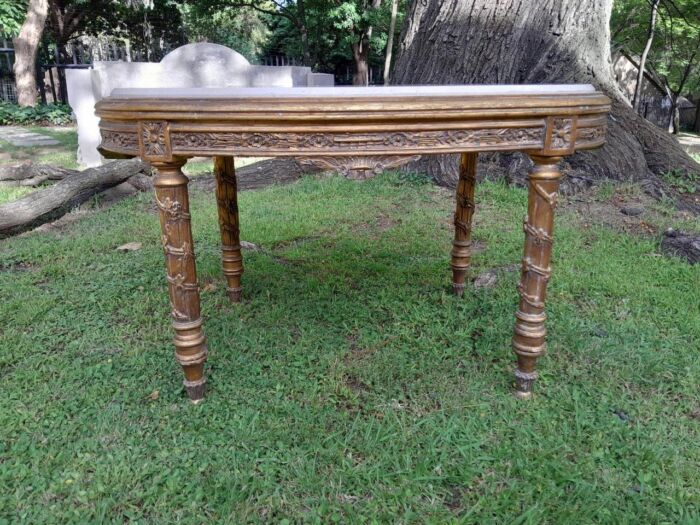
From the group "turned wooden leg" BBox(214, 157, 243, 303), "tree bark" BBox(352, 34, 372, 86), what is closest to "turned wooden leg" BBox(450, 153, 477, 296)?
"turned wooden leg" BBox(214, 157, 243, 303)

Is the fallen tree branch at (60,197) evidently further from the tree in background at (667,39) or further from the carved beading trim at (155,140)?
the tree in background at (667,39)

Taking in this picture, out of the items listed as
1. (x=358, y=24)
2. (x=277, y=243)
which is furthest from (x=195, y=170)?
(x=358, y=24)

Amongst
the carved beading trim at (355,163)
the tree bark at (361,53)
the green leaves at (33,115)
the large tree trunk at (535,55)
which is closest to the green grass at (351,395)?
the carved beading trim at (355,163)

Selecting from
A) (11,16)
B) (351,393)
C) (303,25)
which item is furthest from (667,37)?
(351,393)

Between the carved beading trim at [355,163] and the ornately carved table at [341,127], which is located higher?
the ornately carved table at [341,127]

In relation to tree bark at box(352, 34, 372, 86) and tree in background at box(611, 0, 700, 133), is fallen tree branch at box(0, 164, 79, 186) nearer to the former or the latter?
tree in background at box(611, 0, 700, 133)

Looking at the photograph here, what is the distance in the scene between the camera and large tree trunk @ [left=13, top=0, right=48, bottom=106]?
487 inches

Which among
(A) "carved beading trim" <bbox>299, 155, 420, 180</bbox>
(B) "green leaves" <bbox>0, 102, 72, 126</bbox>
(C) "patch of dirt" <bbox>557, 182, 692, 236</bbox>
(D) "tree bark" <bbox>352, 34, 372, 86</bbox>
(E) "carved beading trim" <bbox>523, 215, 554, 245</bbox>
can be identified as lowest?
(C) "patch of dirt" <bbox>557, 182, 692, 236</bbox>

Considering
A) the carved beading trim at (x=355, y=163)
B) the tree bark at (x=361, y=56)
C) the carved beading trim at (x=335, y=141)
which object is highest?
the tree bark at (x=361, y=56)

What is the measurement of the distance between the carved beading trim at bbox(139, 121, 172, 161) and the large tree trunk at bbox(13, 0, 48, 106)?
13196 mm

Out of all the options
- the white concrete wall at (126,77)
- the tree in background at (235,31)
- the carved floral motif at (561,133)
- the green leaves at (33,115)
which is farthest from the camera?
the tree in background at (235,31)

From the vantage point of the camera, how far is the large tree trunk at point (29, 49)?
12.4 meters

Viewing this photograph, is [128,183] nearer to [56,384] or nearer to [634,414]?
[56,384]

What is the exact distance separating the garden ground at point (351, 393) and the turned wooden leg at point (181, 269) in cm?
17
